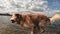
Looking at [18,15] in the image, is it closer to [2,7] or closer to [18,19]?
[18,19]

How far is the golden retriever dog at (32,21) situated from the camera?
6.19 feet

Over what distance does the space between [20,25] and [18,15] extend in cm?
13

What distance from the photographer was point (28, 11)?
1.95m

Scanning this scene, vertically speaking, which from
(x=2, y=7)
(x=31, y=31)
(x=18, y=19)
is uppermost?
(x=2, y=7)

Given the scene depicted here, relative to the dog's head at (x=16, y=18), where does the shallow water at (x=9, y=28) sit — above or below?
below

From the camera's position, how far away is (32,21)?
1917 millimetres

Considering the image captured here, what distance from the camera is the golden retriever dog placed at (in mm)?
1888

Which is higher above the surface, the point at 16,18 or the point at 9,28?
the point at 16,18

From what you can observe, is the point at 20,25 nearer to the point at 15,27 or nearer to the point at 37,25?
the point at 15,27

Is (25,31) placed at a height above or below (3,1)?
below

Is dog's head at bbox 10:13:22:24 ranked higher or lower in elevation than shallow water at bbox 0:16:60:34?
higher

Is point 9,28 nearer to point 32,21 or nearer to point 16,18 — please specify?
point 16,18

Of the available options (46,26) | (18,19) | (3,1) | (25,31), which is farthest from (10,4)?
(46,26)

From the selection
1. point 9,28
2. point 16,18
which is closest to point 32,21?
point 16,18
